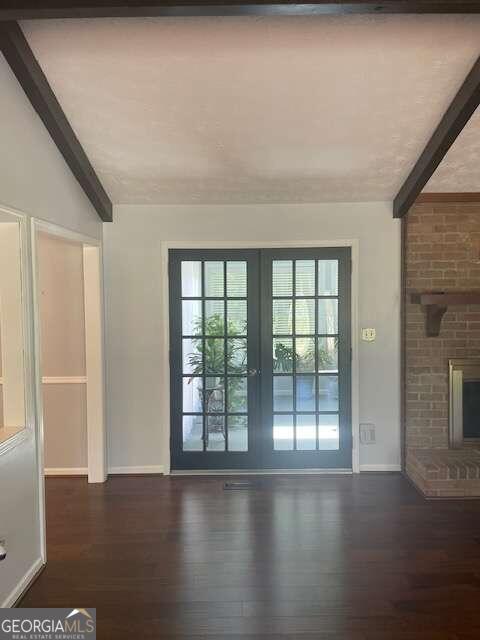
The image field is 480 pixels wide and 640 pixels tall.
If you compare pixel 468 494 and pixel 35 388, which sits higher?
pixel 35 388

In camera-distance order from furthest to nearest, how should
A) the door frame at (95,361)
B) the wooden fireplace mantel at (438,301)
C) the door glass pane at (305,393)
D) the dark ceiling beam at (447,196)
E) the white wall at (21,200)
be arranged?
the door glass pane at (305,393) < the door frame at (95,361) < the dark ceiling beam at (447,196) < the wooden fireplace mantel at (438,301) < the white wall at (21,200)

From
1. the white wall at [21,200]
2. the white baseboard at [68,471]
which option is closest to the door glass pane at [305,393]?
the white baseboard at [68,471]

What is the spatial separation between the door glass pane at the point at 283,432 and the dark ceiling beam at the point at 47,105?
2429 millimetres

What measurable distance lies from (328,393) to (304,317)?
73 cm

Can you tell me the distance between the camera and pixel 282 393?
171 inches

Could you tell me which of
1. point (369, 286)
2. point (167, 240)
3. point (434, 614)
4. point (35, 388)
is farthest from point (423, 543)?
point (167, 240)

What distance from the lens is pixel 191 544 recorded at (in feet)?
10.3

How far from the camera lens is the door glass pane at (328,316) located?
4297 millimetres

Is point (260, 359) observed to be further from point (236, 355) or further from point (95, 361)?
point (95, 361)

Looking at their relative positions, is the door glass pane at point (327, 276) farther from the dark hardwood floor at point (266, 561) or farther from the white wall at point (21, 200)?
the white wall at point (21, 200)

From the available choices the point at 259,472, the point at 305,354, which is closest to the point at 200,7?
the point at 305,354

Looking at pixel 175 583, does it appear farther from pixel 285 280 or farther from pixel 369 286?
pixel 369 286

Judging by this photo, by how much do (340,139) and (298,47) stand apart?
891 mm

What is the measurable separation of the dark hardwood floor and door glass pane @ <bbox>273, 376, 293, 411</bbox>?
0.66 m
